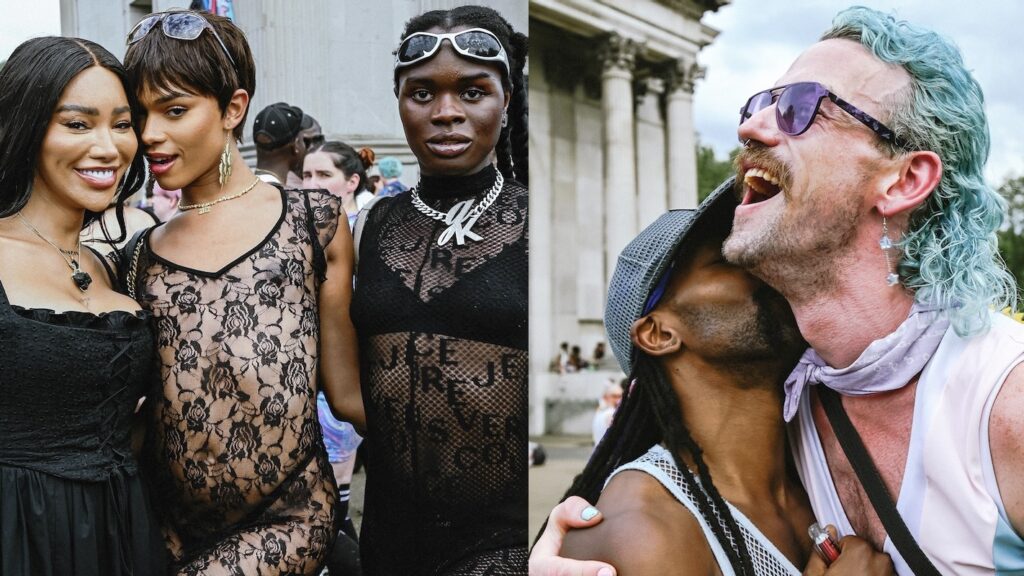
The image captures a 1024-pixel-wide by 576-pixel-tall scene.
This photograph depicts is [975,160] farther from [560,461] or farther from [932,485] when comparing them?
[560,461]

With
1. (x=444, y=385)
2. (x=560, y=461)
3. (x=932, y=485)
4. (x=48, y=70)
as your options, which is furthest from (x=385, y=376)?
(x=932, y=485)

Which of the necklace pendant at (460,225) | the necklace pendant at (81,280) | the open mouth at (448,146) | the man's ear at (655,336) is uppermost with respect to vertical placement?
the open mouth at (448,146)

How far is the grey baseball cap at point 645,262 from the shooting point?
1809 mm

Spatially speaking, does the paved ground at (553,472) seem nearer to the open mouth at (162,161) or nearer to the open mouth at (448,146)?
the open mouth at (448,146)

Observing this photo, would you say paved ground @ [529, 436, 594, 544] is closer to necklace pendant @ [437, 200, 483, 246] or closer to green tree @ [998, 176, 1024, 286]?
necklace pendant @ [437, 200, 483, 246]

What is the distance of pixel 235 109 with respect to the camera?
2.32 metres

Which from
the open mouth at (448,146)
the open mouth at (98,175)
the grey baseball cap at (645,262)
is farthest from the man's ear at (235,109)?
the grey baseball cap at (645,262)

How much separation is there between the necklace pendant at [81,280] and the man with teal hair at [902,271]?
1.28m

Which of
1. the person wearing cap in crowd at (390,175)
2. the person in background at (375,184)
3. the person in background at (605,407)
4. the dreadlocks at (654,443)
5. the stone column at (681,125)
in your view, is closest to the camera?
the dreadlocks at (654,443)

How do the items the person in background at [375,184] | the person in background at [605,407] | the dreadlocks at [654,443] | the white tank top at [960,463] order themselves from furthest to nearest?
the person in background at [375,184]
the person in background at [605,407]
the dreadlocks at [654,443]
the white tank top at [960,463]

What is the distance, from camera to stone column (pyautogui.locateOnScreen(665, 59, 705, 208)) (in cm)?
185

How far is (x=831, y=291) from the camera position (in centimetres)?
166

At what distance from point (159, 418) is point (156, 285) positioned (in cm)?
30

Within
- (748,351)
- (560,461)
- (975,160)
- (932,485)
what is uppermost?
(975,160)
